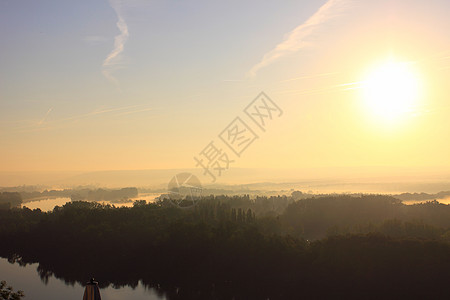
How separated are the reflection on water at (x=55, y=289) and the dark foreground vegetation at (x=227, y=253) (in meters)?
1.65

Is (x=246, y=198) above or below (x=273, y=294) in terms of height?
above

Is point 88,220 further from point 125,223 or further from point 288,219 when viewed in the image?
point 288,219

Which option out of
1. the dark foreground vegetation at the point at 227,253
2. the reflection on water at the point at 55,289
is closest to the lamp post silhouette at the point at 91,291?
the dark foreground vegetation at the point at 227,253

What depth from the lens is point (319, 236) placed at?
99.6 meters

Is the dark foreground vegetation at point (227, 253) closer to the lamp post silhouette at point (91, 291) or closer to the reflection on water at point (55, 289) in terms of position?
the reflection on water at point (55, 289)

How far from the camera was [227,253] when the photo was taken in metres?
62.7

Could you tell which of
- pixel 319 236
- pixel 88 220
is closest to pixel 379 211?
pixel 319 236

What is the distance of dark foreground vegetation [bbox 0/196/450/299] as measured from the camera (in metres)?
50.5

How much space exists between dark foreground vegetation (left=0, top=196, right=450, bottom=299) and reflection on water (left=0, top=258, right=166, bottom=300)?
1.65 m

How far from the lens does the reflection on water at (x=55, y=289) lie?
52375 millimetres

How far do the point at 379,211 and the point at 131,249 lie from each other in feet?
208

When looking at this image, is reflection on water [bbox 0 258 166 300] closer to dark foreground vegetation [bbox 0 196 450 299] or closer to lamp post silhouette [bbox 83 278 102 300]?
dark foreground vegetation [bbox 0 196 450 299]

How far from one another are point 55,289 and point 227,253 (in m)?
24.7

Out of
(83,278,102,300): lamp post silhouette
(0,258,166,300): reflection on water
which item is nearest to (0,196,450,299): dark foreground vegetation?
(0,258,166,300): reflection on water
